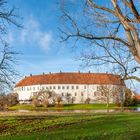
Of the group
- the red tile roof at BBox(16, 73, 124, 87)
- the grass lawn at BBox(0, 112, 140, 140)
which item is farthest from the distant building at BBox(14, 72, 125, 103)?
the grass lawn at BBox(0, 112, 140, 140)

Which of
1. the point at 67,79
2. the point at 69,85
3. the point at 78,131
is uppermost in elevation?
the point at 67,79

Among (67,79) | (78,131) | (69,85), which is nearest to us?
(78,131)

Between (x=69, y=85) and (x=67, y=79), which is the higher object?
(x=67, y=79)

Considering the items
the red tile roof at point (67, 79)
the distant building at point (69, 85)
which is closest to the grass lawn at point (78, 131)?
the distant building at point (69, 85)

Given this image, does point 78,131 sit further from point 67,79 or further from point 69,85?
point 67,79

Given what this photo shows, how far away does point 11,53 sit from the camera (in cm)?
3422

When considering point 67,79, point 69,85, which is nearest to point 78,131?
point 69,85

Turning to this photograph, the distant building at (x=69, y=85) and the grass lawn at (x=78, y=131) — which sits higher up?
the distant building at (x=69, y=85)

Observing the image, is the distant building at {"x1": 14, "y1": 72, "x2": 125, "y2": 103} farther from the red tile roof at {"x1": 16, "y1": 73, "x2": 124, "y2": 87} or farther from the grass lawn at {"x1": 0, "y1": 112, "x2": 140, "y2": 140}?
the grass lawn at {"x1": 0, "y1": 112, "x2": 140, "y2": 140}

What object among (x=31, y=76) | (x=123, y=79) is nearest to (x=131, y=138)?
(x=123, y=79)

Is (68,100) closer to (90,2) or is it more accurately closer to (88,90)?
(88,90)

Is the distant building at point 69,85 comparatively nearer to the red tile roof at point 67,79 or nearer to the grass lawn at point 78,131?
the red tile roof at point 67,79

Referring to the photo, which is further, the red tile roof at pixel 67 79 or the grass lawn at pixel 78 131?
the red tile roof at pixel 67 79

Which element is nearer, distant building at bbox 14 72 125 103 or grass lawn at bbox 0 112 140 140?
grass lawn at bbox 0 112 140 140
